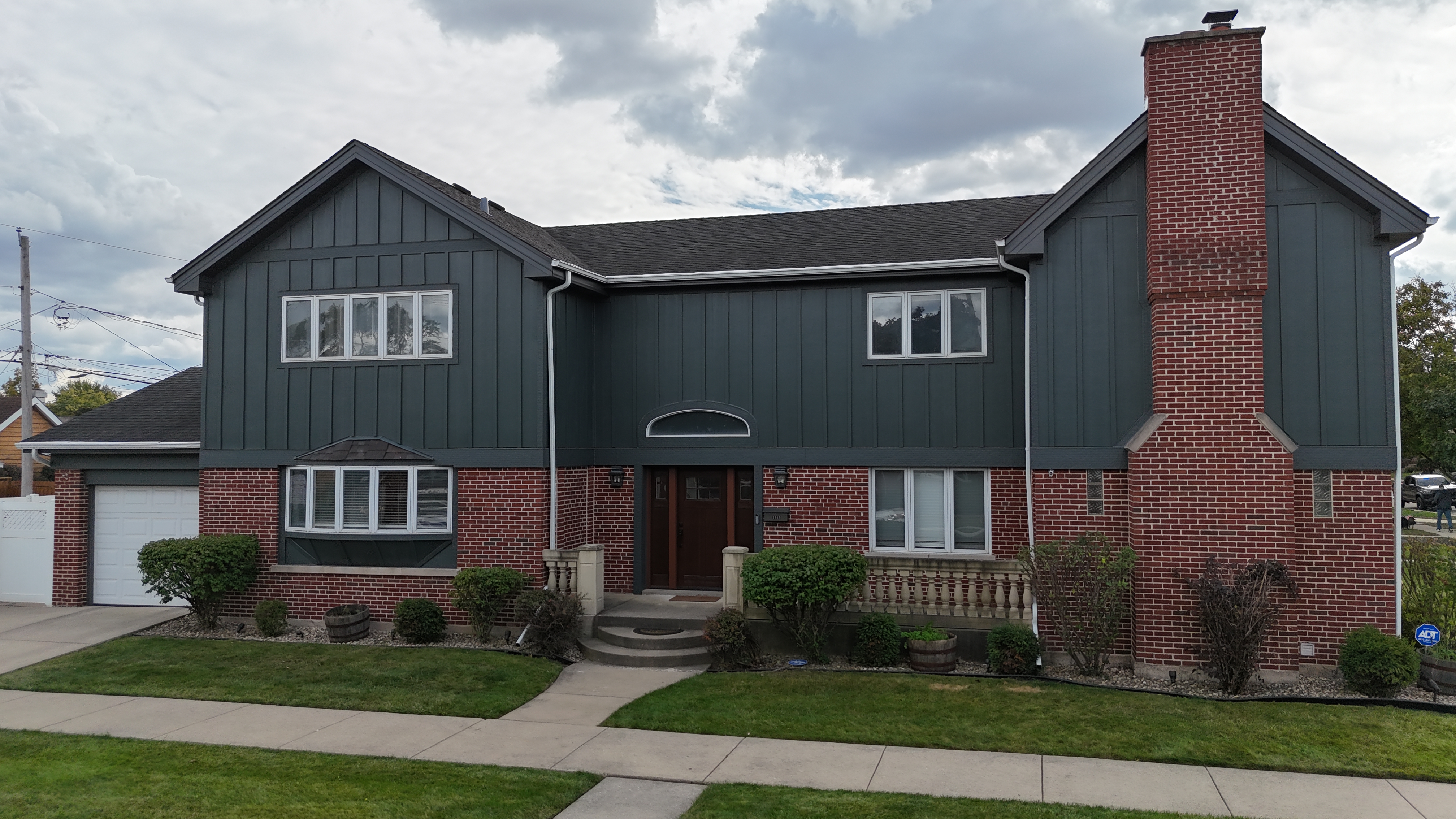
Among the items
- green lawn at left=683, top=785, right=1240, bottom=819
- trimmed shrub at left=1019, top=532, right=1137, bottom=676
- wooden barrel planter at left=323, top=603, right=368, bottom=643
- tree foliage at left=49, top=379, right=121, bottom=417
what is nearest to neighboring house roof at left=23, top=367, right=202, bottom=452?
wooden barrel planter at left=323, top=603, right=368, bottom=643

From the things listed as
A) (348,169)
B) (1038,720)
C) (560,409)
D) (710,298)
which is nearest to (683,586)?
(560,409)

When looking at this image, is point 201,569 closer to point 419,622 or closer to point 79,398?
point 419,622

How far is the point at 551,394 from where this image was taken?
1361 cm

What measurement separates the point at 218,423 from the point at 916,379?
1073cm

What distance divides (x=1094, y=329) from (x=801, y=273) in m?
4.13

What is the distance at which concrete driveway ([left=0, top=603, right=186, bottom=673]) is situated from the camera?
42.2 ft

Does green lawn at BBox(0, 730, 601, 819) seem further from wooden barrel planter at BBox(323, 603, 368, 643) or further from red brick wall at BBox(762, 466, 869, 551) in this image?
red brick wall at BBox(762, 466, 869, 551)

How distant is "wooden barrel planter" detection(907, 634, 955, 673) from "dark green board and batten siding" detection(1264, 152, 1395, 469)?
457 centimetres

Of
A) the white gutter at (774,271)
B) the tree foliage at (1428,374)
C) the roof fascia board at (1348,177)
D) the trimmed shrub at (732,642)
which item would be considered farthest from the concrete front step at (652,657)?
the tree foliage at (1428,374)

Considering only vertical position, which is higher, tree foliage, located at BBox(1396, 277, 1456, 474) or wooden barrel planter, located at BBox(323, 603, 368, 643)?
tree foliage, located at BBox(1396, 277, 1456, 474)

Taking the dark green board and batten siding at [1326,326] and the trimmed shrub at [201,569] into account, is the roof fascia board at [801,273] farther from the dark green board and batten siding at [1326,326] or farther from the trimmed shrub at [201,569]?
the trimmed shrub at [201,569]

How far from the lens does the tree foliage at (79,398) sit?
6112cm

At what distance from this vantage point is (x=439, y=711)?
32.8ft

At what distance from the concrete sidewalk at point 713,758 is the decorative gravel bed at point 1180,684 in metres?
2.57
